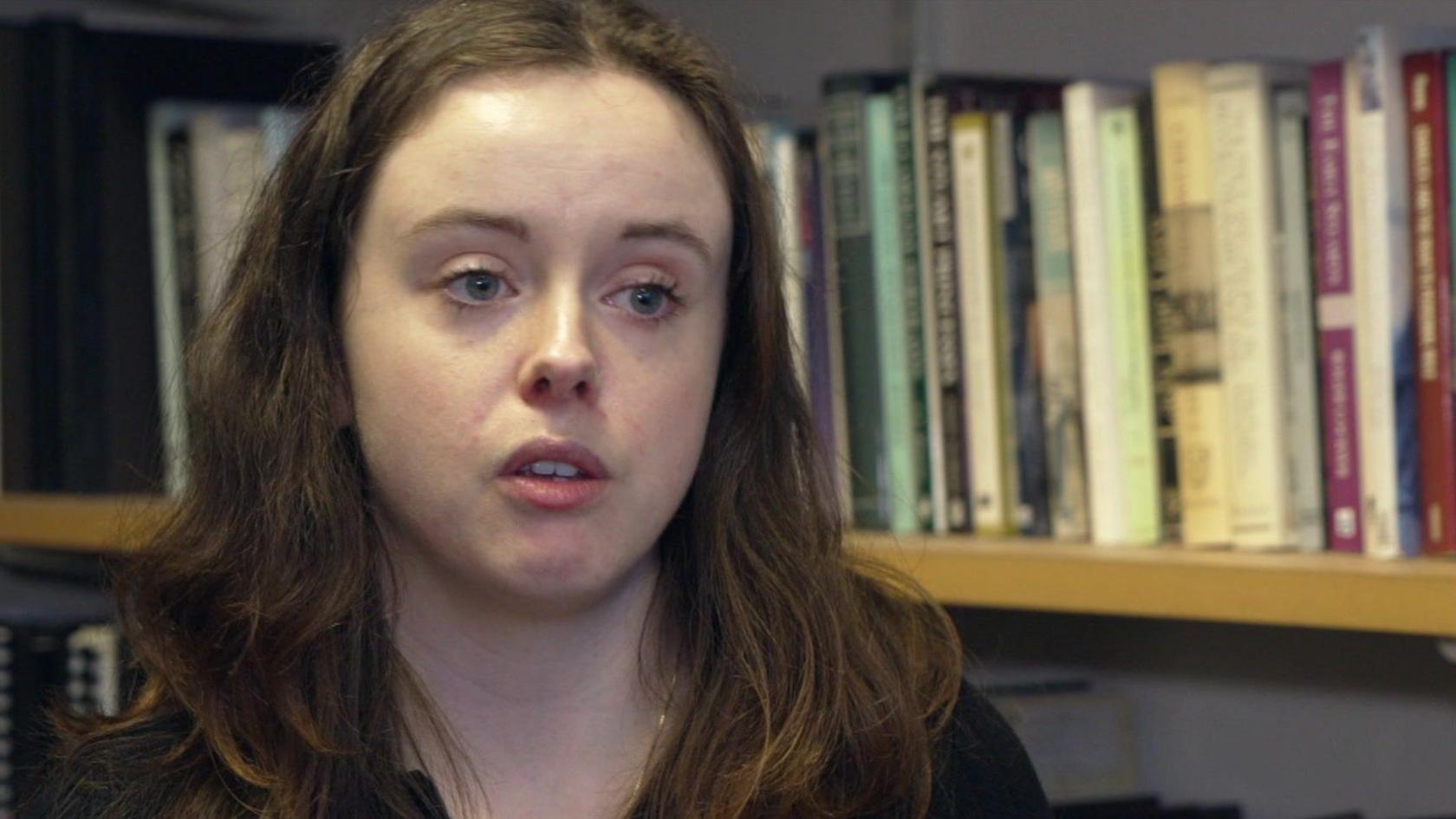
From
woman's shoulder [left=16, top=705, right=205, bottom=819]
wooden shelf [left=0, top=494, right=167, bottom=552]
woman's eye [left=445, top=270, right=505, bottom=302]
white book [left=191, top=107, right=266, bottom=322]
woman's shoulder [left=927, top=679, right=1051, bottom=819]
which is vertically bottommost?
woman's shoulder [left=927, top=679, right=1051, bottom=819]

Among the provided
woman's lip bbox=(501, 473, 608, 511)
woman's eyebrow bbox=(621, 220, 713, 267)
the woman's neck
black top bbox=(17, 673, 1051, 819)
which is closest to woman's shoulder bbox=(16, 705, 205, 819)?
black top bbox=(17, 673, 1051, 819)

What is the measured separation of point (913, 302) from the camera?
1.16m

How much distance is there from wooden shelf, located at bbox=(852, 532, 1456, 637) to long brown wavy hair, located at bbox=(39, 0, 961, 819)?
0.10 m

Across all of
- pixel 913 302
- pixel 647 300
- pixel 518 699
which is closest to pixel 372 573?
pixel 518 699

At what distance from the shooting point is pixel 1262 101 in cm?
102

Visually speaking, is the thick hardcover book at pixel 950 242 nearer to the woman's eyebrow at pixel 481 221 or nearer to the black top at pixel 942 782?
the black top at pixel 942 782

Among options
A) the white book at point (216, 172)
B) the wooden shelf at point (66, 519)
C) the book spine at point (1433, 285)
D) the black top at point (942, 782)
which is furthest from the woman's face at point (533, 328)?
the white book at point (216, 172)

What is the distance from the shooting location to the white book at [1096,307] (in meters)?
1.09

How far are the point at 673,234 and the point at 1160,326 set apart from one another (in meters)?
0.36

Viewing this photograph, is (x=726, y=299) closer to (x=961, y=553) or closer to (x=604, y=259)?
(x=604, y=259)

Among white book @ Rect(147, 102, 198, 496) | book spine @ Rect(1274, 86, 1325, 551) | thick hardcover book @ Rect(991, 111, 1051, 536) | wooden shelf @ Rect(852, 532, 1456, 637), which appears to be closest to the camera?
wooden shelf @ Rect(852, 532, 1456, 637)

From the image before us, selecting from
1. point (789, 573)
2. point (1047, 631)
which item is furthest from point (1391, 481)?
point (1047, 631)

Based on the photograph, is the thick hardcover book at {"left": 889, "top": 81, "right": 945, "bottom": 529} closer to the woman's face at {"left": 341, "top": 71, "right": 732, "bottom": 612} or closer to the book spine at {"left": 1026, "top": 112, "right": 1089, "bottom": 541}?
the book spine at {"left": 1026, "top": 112, "right": 1089, "bottom": 541}

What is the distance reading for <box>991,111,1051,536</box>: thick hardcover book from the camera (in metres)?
1.12
